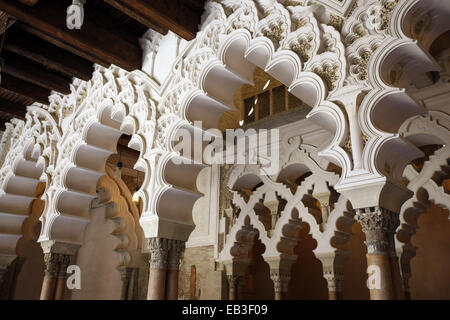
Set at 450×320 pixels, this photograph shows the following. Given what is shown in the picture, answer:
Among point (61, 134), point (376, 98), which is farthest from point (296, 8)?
point (61, 134)

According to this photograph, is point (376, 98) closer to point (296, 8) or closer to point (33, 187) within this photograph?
point (296, 8)

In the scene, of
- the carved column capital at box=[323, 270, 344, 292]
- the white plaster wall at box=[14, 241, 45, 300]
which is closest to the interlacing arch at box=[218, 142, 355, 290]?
the carved column capital at box=[323, 270, 344, 292]

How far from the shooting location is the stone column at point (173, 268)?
4500 mm

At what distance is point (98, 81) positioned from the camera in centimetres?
600

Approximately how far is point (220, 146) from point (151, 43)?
307cm

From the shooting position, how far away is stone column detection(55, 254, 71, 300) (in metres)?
6.27

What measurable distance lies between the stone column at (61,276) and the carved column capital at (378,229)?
491 centimetres

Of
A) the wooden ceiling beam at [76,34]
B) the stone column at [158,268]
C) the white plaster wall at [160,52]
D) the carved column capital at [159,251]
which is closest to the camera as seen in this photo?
the stone column at [158,268]

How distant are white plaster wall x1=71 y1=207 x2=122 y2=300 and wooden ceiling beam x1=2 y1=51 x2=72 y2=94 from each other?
15.5ft

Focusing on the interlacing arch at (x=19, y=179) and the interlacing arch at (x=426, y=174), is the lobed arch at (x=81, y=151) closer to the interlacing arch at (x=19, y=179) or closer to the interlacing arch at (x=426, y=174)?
the interlacing arch at (x=19, y=179)

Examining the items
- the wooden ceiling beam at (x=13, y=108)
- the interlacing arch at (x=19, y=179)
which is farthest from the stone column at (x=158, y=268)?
the wooden ceiling beam at (x=13, y=108)

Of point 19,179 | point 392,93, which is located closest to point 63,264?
point 19,179

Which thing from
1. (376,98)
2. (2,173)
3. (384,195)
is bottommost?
(384,195)

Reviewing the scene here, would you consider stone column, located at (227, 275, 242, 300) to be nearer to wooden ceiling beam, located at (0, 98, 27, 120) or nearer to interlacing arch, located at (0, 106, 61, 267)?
interlacing arch, located at (0, 106, 61, 267)
